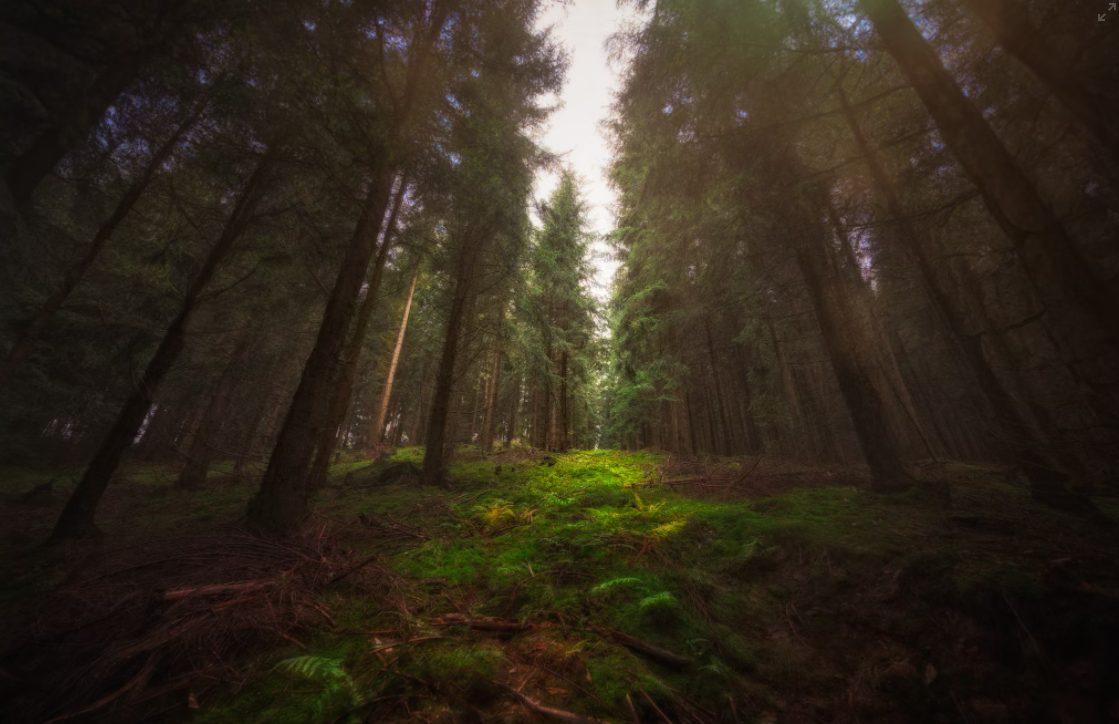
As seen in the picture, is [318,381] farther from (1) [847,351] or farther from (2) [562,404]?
(2) [562,404]

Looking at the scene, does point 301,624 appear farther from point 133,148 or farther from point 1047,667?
point 133,148

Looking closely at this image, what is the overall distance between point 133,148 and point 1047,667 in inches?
535

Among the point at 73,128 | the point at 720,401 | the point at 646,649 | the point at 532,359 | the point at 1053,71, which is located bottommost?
the point at 646,649

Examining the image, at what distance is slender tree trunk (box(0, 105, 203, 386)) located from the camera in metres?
6.61

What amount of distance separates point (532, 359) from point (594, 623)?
1005 cm

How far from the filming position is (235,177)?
24.0 feet

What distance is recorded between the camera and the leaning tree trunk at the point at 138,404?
584 centimetres

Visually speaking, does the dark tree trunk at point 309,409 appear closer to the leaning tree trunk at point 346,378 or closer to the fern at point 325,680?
the leaning tree trunk at point 346,378

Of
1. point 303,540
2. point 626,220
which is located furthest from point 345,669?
point 626,220

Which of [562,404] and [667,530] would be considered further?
[562,404]

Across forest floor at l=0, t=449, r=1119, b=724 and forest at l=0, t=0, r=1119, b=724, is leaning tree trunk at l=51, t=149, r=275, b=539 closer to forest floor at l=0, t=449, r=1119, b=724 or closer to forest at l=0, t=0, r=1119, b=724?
forest at l=0, t=0, r=1119, b=724

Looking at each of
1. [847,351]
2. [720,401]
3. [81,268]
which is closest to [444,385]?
[81,268]

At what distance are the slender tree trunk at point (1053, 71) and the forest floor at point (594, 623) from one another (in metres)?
3.64

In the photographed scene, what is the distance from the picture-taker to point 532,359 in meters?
12.8
